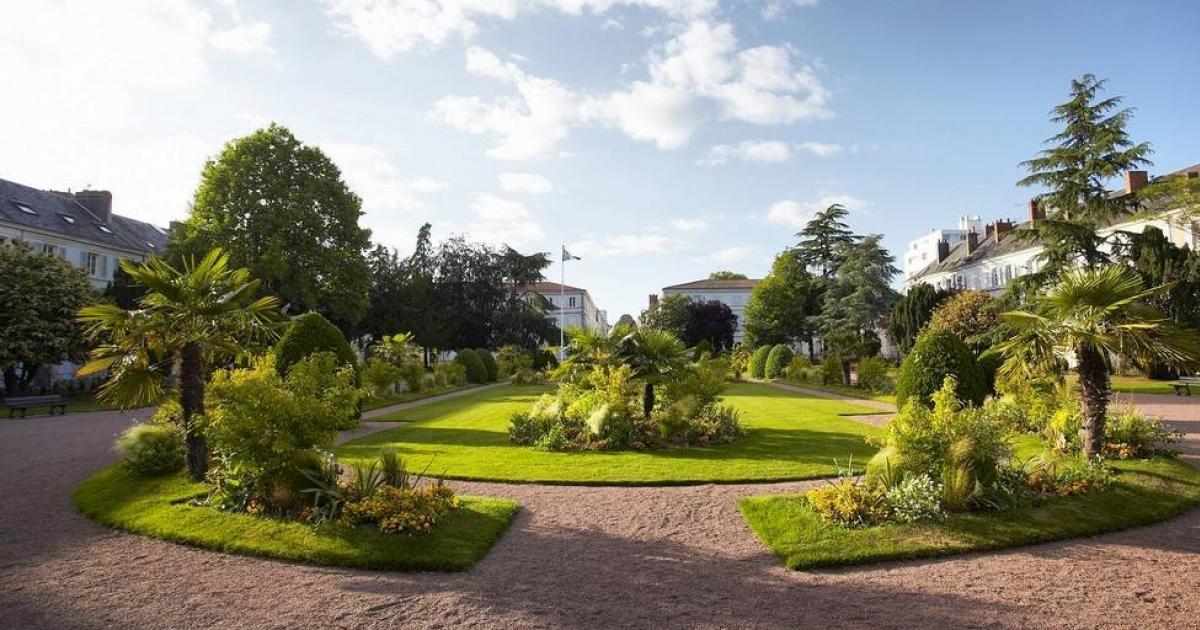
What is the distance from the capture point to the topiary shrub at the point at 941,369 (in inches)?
640

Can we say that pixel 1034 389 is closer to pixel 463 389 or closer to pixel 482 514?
pixel 482 514

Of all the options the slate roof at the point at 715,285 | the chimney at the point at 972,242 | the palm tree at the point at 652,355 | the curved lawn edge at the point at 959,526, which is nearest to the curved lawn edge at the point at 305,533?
the curved lawn edge at the point at 959,526

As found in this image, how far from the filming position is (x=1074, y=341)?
32.9 feet

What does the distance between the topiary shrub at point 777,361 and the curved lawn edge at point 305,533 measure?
→ 1350 inches

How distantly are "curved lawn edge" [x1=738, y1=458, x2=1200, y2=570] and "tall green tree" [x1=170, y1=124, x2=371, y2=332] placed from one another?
32616mm

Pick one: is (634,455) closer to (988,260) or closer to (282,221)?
(282,221)

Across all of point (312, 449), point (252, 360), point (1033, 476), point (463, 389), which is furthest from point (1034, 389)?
point (463, 389)

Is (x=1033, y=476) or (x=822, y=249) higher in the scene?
(x=822, y=249)

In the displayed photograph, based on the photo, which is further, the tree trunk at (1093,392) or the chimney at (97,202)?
the chimney at (97,202)

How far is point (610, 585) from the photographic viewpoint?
6.23 m

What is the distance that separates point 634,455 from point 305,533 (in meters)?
6.72

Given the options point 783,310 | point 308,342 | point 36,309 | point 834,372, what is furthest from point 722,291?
point 308,342

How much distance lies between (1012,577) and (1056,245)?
2435 cm

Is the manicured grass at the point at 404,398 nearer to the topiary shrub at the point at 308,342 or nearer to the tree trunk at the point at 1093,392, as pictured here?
the topiary shrub at the point at 308,342
